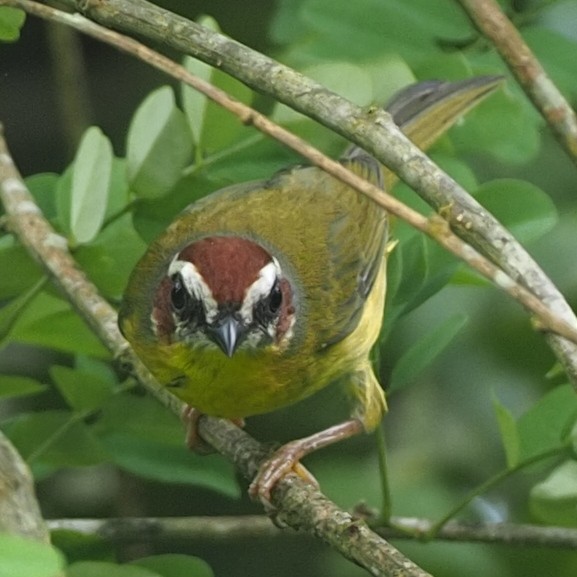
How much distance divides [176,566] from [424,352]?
0.68 meters

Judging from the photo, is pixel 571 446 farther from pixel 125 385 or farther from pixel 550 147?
pixel 550 147

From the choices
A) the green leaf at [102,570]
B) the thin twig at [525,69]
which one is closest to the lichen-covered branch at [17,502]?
the green leaf at [102,570]

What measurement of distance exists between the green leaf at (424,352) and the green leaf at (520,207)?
13.2 inches

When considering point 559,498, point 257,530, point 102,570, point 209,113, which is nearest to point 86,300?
point 209,113

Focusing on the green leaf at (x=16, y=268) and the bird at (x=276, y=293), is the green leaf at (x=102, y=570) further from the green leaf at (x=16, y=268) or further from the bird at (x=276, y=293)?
the green leaf at (x=16, y=268)

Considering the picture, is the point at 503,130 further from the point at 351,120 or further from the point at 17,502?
the point at 17,502

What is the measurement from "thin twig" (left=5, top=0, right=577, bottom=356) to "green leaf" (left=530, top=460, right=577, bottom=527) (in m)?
0.96

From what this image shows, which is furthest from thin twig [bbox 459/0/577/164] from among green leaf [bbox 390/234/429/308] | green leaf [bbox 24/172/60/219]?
green leaf [bbox 24/172/60/219]

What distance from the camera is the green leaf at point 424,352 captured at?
288 cm

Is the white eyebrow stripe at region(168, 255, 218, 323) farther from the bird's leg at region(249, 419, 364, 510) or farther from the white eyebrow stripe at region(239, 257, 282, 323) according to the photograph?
the bird's leg at region(249, 419, 364, 510)

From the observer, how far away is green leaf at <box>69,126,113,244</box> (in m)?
3.07

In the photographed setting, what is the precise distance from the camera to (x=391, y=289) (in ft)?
9.36

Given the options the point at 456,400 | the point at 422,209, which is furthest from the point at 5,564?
the point at 456,400

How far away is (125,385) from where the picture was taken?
326 cm
